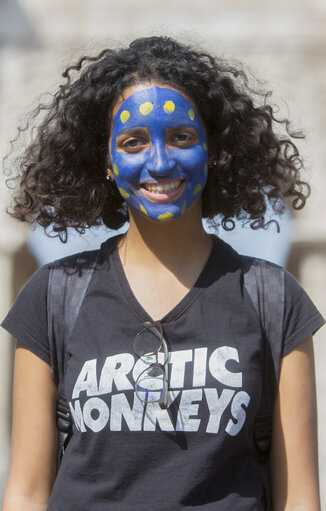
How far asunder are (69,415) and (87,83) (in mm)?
903

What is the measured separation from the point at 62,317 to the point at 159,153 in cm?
48

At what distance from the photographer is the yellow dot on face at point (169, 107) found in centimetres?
238

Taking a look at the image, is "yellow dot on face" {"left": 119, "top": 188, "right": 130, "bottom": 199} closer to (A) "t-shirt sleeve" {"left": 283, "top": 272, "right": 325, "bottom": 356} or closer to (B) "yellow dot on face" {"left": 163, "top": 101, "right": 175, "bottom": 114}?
(B) "yellow dot on face" {"left": 163, "top": 101, "right": 175, "bottom": 114}

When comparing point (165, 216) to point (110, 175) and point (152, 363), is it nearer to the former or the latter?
point (110, 175)

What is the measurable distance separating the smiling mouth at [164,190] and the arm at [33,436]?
1.67 ft

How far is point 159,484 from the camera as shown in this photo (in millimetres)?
2090

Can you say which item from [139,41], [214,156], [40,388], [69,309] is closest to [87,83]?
[139,41]

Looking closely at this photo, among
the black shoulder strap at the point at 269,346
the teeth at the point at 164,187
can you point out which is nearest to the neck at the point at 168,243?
the teeth at the point at 164,187

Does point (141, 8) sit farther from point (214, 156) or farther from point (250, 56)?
point (214, 156)

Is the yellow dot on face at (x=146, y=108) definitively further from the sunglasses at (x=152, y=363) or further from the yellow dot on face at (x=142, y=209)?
the sunglasses at (x=152, y=363)

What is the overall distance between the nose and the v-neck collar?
0.80 feet

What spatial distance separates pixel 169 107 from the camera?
7.84 ft

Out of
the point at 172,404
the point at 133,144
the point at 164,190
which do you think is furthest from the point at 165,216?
the point at 172,404

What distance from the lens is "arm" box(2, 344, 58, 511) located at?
2.28 m
